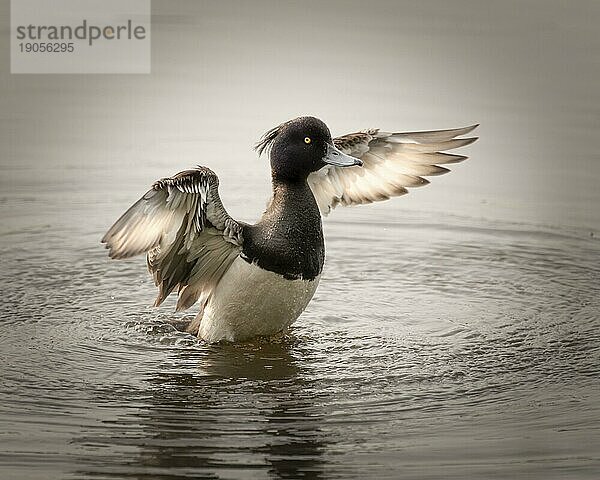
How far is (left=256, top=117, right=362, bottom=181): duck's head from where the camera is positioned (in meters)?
8.59

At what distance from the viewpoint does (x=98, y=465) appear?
6527 millimetres

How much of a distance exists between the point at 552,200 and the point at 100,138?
461 cm

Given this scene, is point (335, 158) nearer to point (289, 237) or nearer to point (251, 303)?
point (289, 237)

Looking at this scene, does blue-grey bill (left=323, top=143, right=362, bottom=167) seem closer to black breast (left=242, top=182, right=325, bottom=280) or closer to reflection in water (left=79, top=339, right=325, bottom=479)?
black breast (left=242, top=182, right=325, bottom=280)

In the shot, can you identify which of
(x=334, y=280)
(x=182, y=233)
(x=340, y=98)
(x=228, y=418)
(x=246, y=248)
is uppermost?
(x=340, y=98)

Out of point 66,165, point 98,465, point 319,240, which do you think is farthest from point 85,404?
point 66,165

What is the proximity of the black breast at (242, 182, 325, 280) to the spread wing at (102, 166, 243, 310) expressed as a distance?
15 cm

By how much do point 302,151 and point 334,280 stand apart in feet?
6.22

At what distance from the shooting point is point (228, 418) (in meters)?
7.16

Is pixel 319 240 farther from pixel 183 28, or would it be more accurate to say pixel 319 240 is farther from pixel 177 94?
pixel 183 28

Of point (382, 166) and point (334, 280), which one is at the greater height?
point (382, 166)

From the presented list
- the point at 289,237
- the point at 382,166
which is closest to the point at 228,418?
the point at 289,237

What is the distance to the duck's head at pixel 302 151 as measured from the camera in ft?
28.2

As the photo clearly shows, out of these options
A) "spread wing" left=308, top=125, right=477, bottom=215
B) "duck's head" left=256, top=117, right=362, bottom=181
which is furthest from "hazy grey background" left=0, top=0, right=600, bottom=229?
"duck's head" left=256, top=117, right=362, bottom=181
